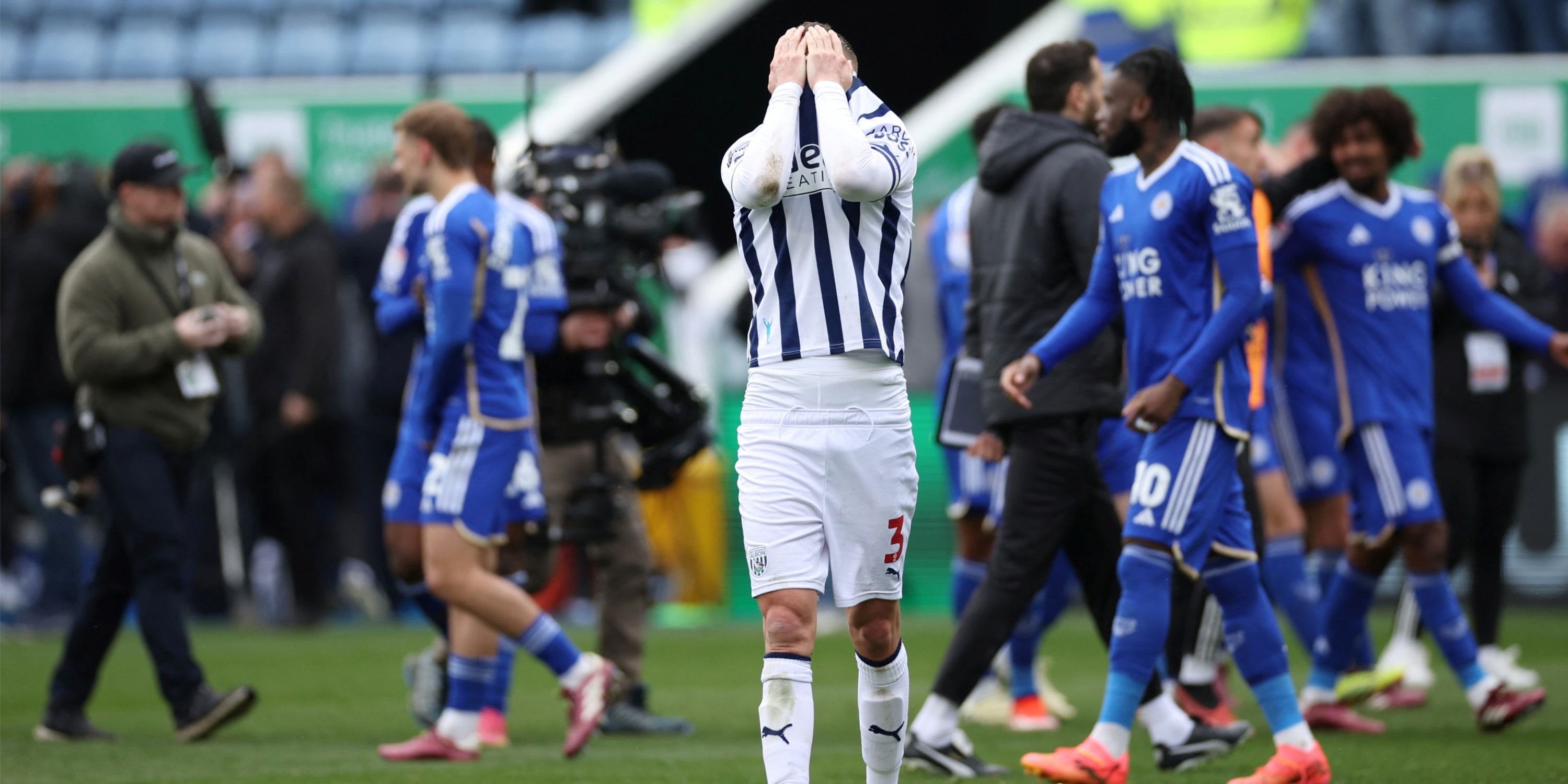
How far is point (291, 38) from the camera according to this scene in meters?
20.7

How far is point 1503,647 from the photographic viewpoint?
1074 centimetres

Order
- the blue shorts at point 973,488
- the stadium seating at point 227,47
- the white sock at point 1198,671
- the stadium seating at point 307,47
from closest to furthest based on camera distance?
the white sock at point 1198,671 < the blue shorts at point 973,488 < the stadium seating at point 307,47 < the stadium seating at point 227,47

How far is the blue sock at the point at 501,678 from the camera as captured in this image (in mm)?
7277

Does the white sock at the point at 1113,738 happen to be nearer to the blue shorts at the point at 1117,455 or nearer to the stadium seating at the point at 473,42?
the blue shorts at the point at 1117,455

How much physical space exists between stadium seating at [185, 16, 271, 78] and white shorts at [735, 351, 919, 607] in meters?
17.0

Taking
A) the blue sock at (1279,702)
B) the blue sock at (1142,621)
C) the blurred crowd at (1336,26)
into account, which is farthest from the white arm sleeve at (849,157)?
the blurred crowd at (1336,26)

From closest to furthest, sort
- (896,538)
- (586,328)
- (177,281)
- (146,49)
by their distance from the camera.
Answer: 1. (896,538)
2. (586,328)
3. (177,281)
4. (146,49)

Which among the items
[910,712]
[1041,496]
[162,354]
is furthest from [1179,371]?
[162,354]

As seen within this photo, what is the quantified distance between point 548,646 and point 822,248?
246 cm

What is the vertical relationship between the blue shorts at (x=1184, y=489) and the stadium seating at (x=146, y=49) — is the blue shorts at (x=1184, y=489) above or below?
below

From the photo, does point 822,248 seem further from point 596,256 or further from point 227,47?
point 227,47

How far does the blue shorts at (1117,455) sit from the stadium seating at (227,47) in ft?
52.1

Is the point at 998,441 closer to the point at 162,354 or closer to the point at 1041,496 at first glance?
the point at 1041,496

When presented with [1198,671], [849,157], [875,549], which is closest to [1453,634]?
[1198,671]
